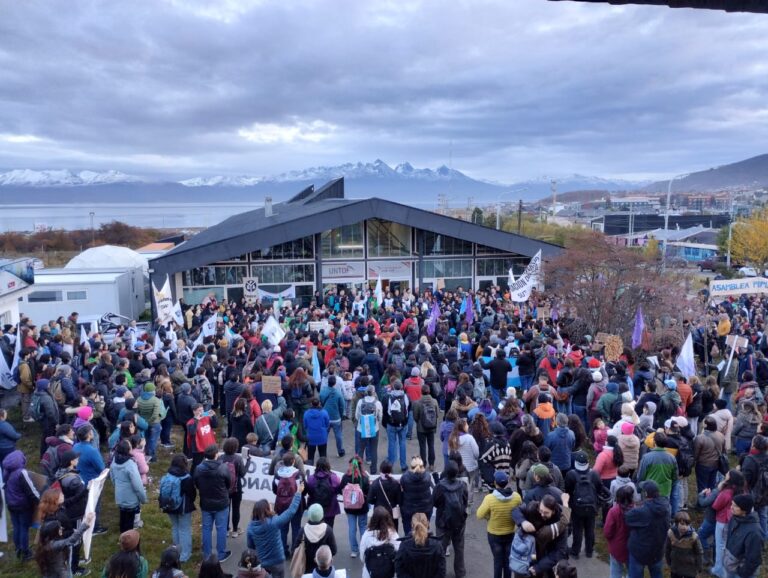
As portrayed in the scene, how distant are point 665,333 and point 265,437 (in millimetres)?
13188

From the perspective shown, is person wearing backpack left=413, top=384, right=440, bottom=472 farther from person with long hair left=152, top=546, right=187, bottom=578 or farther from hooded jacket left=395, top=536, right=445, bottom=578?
person with long hair left=152, top=546, right=187, bottom=578

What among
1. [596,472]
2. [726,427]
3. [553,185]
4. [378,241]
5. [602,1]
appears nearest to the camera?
[602,1]

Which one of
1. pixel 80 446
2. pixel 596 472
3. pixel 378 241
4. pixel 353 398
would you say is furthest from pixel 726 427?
pixel 378 241

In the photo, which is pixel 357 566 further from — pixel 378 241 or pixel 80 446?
pixel 378 241

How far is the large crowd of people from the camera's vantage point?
5711 millimetres

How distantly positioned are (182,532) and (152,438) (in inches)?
128

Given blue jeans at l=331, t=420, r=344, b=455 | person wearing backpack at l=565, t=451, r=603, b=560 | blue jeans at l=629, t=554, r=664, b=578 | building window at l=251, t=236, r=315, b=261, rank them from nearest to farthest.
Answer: blue jeans at l=629, t=554, r=664, b=578 → person wearing backpack at l=565, t=451, r=603, b=560 → blue jeans at l=331, t=420, r=344, b=455 → building window at l=251, t=236, r=315, b=261

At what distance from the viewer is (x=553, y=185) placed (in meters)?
67.6

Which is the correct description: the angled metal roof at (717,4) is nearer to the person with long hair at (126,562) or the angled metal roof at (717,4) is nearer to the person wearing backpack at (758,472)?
the person wearing backpack at (758,472)

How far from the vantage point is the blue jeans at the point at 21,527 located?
694 cm

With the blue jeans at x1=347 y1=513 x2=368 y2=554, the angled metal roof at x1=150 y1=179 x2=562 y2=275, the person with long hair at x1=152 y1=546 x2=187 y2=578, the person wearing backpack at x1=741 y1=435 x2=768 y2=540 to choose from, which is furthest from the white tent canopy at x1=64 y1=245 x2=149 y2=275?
the person wearing backpack at x1=741 y1=435 x2=768 y2=540

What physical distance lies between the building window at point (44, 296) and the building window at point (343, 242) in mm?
11591

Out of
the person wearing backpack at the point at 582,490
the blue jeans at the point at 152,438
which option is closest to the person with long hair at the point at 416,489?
the person wearing backpack at the point at 582,490

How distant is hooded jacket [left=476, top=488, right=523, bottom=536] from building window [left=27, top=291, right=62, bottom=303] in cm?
2205
